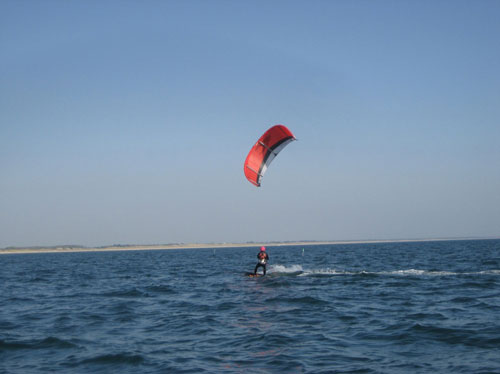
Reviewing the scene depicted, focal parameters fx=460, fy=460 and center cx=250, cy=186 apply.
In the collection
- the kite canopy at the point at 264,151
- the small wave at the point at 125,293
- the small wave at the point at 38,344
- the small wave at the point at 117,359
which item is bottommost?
the small wave at the point at 125,293

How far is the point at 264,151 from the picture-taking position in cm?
2509

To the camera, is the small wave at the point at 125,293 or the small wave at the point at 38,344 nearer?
the small wave at the point at 38,344

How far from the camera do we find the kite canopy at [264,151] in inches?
937

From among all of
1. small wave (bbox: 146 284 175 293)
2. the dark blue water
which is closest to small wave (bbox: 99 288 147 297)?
the dark blue water

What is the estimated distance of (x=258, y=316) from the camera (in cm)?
1476

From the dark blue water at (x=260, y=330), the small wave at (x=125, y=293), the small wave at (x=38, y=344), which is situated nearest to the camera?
the dark blue water at (x=260, y=330)

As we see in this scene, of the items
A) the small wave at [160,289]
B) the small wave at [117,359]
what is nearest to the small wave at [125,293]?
the small wave at [160,289]

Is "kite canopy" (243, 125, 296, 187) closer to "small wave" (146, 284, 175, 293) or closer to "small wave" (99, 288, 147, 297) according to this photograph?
"small wave" (146, 284, 175, 293)

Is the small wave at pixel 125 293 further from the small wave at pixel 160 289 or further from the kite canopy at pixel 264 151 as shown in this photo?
the kite canopy at pixel 264 151

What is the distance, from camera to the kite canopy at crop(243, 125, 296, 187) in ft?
78.1

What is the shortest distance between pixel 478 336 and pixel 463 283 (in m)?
12.2

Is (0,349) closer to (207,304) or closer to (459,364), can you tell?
(207,304)

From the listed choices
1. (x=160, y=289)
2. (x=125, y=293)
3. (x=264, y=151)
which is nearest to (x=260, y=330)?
(x=125, y=293)

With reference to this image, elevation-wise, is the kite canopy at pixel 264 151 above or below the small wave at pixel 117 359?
above
